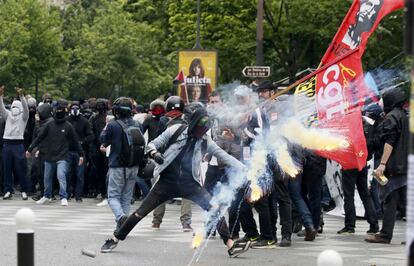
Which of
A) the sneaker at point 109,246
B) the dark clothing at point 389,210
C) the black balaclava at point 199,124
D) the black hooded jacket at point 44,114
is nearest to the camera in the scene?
the black balaclava at point 199,124

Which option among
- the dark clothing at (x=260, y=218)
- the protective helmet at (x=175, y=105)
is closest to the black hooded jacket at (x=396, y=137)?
the dark clothing at (x=260, y=218)

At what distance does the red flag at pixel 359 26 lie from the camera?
34.6ft

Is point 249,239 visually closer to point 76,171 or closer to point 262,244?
point 262,244

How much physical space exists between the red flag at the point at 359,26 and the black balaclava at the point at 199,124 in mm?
1426

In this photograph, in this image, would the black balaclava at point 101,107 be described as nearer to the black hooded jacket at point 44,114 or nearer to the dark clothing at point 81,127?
the dark clothing at point 81,127

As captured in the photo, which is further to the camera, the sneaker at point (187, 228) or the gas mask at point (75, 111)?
the gas mask at point (75, 111)

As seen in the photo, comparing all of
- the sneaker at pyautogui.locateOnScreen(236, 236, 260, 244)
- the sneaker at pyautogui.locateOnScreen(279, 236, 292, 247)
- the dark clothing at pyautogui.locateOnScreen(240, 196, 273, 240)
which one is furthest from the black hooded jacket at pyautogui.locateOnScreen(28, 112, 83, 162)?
the sneaker at pyautogui.locateOnScreen(279, 236, 292, 247)

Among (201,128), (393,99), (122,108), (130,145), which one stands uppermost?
(393,99)

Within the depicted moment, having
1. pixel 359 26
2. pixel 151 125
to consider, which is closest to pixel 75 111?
pixel 151 125

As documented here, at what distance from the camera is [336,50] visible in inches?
429

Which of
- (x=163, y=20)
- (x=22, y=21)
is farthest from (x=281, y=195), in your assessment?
(x=22, y=21)

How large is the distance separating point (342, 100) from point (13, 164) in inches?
407

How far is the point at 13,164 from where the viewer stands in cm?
1995

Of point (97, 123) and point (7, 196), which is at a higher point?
point (97, 123)
